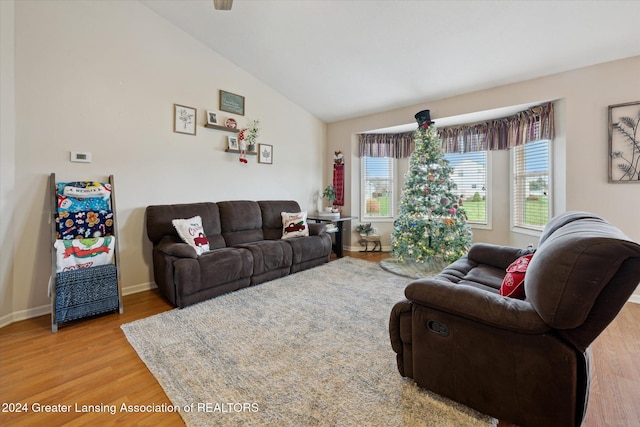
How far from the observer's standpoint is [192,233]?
3115mm

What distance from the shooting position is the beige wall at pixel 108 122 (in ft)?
8.00

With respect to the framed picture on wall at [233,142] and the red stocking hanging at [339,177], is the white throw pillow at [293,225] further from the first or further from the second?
the red stocking hanging at [339,177]

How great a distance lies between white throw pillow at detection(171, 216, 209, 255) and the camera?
306cm

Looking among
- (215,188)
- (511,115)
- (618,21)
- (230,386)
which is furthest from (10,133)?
(511,115)

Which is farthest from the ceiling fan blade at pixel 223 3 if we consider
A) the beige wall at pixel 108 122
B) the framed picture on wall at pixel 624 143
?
the framed picture on wall at pixel 624 143

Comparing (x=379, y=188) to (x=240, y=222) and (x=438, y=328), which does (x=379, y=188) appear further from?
(x=438, y=328)

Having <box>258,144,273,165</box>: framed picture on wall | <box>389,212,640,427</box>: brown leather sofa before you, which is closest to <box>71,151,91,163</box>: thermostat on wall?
<box>258,144,273,165</box>: framed picture on wall

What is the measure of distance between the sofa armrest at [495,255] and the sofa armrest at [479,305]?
1236 millimetres

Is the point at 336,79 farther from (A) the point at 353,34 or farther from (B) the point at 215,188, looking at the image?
(B) the point at 215,188

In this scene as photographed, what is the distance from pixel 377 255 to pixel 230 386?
3.70 meters

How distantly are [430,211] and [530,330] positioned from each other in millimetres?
2966

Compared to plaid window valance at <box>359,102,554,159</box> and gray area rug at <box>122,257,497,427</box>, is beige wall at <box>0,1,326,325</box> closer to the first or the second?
gray area rug at <box>122,257,497,427</box>

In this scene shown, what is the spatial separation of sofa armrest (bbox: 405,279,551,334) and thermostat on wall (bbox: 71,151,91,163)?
10.8 ft

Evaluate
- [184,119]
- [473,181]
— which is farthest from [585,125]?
[184,119]
